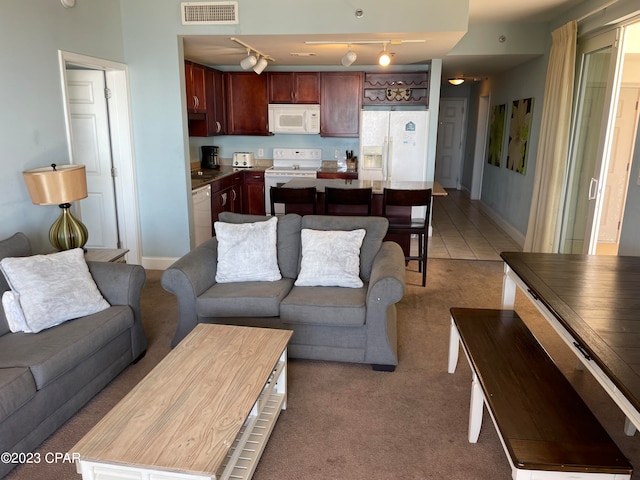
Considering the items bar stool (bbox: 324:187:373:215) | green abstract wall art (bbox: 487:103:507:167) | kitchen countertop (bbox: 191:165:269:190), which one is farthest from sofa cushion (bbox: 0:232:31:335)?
green abstract wall art (bbox: 487:103:507:167)

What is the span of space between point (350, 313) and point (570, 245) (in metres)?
3.36

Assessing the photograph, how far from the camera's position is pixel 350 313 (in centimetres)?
289

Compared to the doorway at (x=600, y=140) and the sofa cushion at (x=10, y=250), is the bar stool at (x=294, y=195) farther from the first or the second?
the doorway at (x=600, y=140)

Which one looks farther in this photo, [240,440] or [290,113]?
[290,113]

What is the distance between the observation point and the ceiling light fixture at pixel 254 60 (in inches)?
191

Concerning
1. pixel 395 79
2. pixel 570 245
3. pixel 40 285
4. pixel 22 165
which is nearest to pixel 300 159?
pixel 395 79

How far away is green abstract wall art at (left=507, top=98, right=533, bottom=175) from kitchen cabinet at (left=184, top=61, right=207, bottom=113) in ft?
13.7

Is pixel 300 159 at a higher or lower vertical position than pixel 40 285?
higher

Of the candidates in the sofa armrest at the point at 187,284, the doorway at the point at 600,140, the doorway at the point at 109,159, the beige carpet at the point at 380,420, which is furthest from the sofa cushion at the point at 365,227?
the doorway at the point at 600,140

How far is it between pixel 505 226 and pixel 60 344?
6.11m

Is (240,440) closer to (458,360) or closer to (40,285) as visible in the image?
(40,285)

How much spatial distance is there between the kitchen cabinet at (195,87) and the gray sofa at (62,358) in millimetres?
3114

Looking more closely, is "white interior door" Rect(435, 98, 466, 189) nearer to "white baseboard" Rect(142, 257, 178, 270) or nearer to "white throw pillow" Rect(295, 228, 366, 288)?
"white baseboard" Rect(142, 257, 178, 270)

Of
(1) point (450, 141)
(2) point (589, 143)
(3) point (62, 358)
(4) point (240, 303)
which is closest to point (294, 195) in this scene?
(4) point (240, 303)
